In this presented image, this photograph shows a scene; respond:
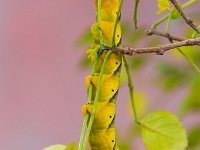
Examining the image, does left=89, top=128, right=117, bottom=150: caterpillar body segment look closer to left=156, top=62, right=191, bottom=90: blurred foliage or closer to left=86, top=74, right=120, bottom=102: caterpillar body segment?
left=86, top=74, right=120, bottom=102: caterpillar body segment

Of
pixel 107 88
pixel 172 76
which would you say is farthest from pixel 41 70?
pixel 107 88

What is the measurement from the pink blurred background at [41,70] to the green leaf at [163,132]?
207cm

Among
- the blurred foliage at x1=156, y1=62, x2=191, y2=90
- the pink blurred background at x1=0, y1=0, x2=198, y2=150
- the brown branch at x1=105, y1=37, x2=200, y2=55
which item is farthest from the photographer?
the pink blurred background at x1=0, y1=0, x2=198, y2=150

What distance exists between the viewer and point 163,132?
613 mm

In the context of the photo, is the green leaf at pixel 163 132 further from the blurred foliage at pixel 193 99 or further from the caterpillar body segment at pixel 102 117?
the blurred foliage at pixel 193 99

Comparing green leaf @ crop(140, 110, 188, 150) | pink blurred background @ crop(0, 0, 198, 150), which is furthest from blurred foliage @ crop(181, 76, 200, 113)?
pink blurred background @ crop(0, 0, 198, 150)

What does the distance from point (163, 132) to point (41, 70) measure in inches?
89.6

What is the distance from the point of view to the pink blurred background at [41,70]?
2732mm

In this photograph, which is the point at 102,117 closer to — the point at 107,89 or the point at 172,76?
the point at 107,89

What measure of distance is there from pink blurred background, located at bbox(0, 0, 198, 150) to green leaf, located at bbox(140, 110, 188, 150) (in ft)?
6.79

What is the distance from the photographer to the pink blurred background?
8.96 feet

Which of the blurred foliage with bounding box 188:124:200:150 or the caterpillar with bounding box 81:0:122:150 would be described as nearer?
the caterpillar with bounding box 81:0:122:150

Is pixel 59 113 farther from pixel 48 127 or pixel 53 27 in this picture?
pixel 53 27

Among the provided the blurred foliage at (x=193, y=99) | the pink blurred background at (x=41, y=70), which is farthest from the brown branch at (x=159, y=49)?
the pink blurred background at (x=41, y=70)
